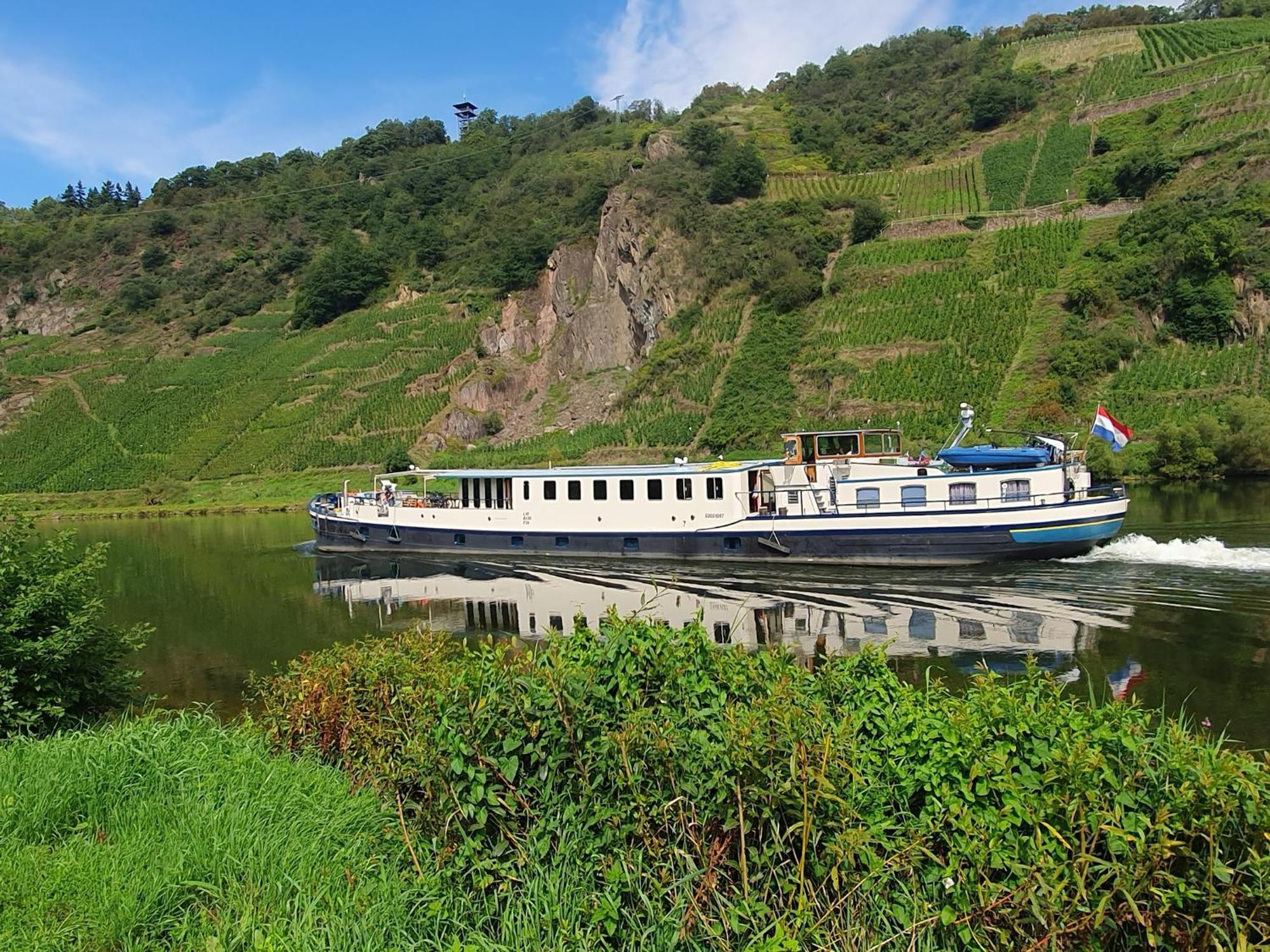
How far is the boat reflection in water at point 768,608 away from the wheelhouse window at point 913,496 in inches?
143

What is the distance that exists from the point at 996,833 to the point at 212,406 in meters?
85.8

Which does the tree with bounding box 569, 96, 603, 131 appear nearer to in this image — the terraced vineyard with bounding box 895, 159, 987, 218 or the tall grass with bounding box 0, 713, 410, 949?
the terraced vineyard with bounding box 895, 159, 987, 218

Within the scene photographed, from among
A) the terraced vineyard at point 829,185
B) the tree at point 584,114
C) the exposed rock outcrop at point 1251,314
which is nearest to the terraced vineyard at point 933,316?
the exposed rock outcrop at point 1251,314

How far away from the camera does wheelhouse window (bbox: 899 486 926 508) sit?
23766 millimetres

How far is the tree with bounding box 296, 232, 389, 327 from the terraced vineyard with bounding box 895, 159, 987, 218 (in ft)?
219

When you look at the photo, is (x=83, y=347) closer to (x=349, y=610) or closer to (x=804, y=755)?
(x=349, y=610)

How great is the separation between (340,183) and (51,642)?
503 feet

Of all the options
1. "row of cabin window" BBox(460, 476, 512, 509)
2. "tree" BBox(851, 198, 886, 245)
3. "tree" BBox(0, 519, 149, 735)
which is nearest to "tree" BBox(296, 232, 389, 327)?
"tree" BBox(851, 198, 886, 245)

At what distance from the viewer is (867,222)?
66.4m

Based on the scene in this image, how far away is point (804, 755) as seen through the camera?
4.16 meters

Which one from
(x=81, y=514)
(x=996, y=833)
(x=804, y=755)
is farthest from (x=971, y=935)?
(x=81, y=514)

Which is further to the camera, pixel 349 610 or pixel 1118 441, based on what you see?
pixel 1118 441

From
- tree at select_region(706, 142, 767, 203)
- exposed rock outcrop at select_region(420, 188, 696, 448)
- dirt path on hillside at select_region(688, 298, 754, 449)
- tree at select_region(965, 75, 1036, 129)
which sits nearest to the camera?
dirt path on hillside at select_region(688, 298, 754, 449)

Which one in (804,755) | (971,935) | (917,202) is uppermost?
(917,202)
